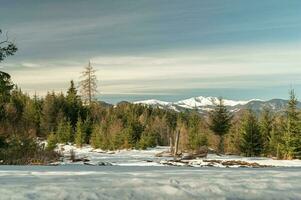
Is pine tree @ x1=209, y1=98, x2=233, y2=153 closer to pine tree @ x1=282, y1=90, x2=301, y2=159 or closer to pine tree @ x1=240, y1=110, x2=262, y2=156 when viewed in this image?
pine tree @ x1=240, y1=110, x2=262, y2=156

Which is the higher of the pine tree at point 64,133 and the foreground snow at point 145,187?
the pine tree at point 64,133

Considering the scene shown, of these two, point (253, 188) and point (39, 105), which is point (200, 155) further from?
point (39, 105)

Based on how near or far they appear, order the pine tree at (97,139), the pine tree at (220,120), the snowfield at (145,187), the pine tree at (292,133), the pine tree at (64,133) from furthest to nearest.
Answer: the pine tree at (64,133), the pine tree at (220,120), the pine tree at (97,139), the pine tree at (292,133), the snowfield at (145,187)

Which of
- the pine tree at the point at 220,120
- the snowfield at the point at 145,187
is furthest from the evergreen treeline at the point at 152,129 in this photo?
the snowfield at the point at 145,187

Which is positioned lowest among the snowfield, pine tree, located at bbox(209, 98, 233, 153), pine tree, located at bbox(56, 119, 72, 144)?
the snowfield

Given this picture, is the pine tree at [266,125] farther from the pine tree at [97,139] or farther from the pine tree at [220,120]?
the pine tree at [97,139]

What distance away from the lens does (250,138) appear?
3809cm

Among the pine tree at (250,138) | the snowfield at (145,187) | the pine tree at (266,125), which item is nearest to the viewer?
the snowfield at (145,187)

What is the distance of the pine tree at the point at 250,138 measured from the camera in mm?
37719

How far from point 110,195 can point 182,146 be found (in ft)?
120

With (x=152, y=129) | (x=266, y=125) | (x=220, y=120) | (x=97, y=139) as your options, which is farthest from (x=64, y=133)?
(x=266, y=125)

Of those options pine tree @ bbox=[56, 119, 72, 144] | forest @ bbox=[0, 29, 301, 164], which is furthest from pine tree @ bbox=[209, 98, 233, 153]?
pine tree @ bbox=[56, 119, 72, 144]

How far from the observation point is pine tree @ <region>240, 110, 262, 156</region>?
3772cm

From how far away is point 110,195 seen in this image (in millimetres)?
4477
